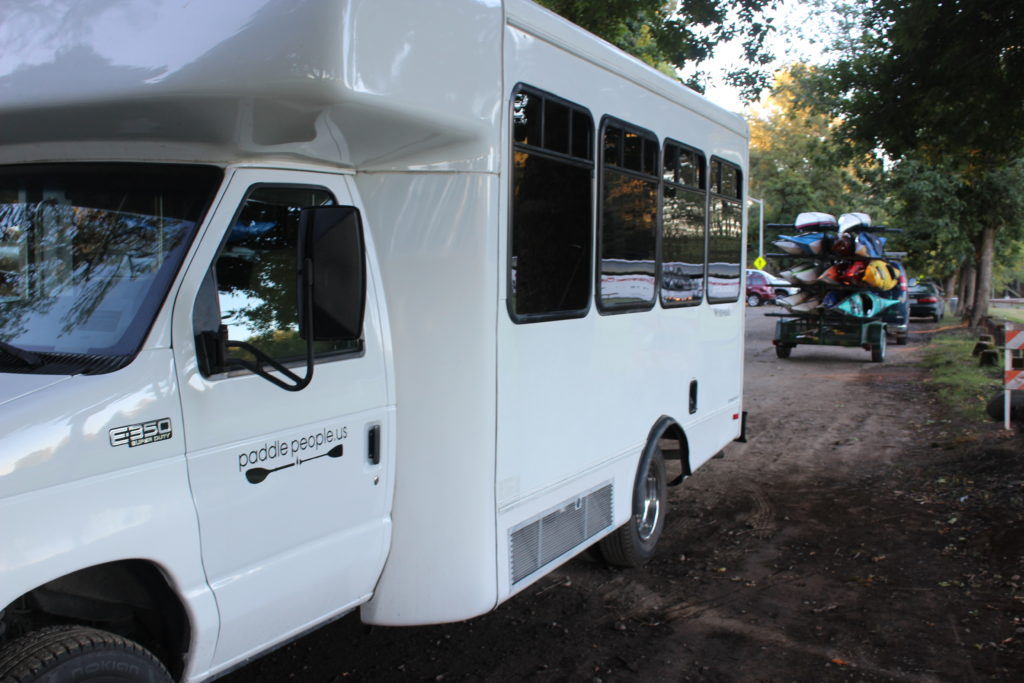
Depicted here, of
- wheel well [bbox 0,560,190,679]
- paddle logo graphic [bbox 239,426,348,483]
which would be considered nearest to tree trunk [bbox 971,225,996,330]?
paddle logo graphic [bbox 239,426,348,483]

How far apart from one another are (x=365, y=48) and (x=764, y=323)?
28345 mm

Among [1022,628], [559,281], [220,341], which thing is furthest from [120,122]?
[1022,628]

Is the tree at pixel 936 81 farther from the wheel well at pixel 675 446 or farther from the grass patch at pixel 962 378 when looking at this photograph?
the wheel well at pixel 675 446

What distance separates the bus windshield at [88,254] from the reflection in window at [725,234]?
4.26m

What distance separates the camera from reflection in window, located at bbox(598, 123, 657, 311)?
492 centimetres

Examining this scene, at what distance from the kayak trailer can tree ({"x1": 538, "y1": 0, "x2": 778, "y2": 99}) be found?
8930 millimetres

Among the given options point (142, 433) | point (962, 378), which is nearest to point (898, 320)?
point (962, 378)

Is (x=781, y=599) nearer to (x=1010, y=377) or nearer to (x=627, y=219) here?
(x=627, y=219)

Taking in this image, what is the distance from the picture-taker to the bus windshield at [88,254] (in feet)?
9.14

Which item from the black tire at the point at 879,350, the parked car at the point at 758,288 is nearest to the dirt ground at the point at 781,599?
the black tire at the point at 879,350

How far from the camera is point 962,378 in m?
14.2

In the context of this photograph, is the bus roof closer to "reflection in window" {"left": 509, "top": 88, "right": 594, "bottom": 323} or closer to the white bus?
the white bus

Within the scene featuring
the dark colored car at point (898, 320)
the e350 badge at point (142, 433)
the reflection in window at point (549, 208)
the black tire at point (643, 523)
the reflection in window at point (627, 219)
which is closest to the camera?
the e350 badge at point (142, 433)

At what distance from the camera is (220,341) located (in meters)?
2.95
